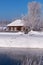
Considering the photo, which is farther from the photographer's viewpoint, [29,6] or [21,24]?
[21,24]

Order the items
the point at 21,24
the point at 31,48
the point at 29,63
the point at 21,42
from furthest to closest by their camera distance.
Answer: the point at 21,24
the point at 21,42
the point at 31,48
the point at 29,63

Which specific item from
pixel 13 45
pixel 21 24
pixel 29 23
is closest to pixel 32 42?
pixel 13 45

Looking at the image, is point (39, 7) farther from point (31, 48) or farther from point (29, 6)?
point (31, 48)

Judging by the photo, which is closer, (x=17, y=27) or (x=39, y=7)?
(x=39, y=7)

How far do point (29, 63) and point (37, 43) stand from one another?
9086 millimetres


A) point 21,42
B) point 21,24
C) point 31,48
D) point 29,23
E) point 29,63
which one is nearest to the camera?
point 29,63

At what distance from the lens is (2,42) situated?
22297 mm

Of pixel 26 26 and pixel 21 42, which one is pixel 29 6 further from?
pixel 21 42

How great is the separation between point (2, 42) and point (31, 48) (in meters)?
3.69

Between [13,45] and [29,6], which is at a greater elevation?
[29,6]

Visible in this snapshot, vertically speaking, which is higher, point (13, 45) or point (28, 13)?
point (28, 13)

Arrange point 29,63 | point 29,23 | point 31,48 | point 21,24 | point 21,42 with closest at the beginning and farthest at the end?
point 29,63
point 31,48
point 21,42
point 29,23
point 21,24

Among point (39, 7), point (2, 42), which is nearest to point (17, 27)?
point (39, 7)

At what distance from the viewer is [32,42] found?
21875 mm
